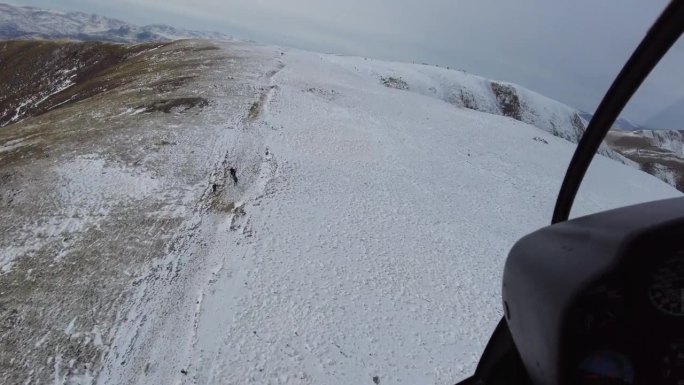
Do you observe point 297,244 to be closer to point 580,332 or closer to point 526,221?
point 526,221

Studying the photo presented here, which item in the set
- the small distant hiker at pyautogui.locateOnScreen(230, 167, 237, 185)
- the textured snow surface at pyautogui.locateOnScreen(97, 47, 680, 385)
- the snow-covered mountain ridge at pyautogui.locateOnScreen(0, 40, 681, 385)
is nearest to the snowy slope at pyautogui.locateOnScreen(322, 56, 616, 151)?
the snow-covered mountain ridge at pyautogui.locateOnScreen(0, 40, 681, 385)

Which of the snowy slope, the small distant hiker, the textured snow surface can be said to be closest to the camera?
the textured snow surface

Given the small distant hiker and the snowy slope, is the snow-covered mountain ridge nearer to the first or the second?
the small distant hiker

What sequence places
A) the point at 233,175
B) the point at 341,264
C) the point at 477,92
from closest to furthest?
the point at 341,264
the point at 233,175
the point at 477,92

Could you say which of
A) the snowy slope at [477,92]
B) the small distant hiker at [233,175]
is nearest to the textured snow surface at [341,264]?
the small distant hiker at [233,175]

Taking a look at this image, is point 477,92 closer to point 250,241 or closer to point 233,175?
point 233,175

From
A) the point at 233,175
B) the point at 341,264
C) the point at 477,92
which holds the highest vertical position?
the point at 341,264

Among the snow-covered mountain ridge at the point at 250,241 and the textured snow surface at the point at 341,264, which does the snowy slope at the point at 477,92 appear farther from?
the textured snow surface at the point at 341,264

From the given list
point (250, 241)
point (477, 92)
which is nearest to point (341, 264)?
point (250, 241)

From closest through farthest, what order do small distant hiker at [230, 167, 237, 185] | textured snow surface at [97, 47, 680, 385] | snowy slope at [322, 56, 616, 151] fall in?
textured snow surface at [97, 47, 680, 385], small distant hiker at [230, 167, 237, 185], snowy slope at [322, 56, 616, 151]
